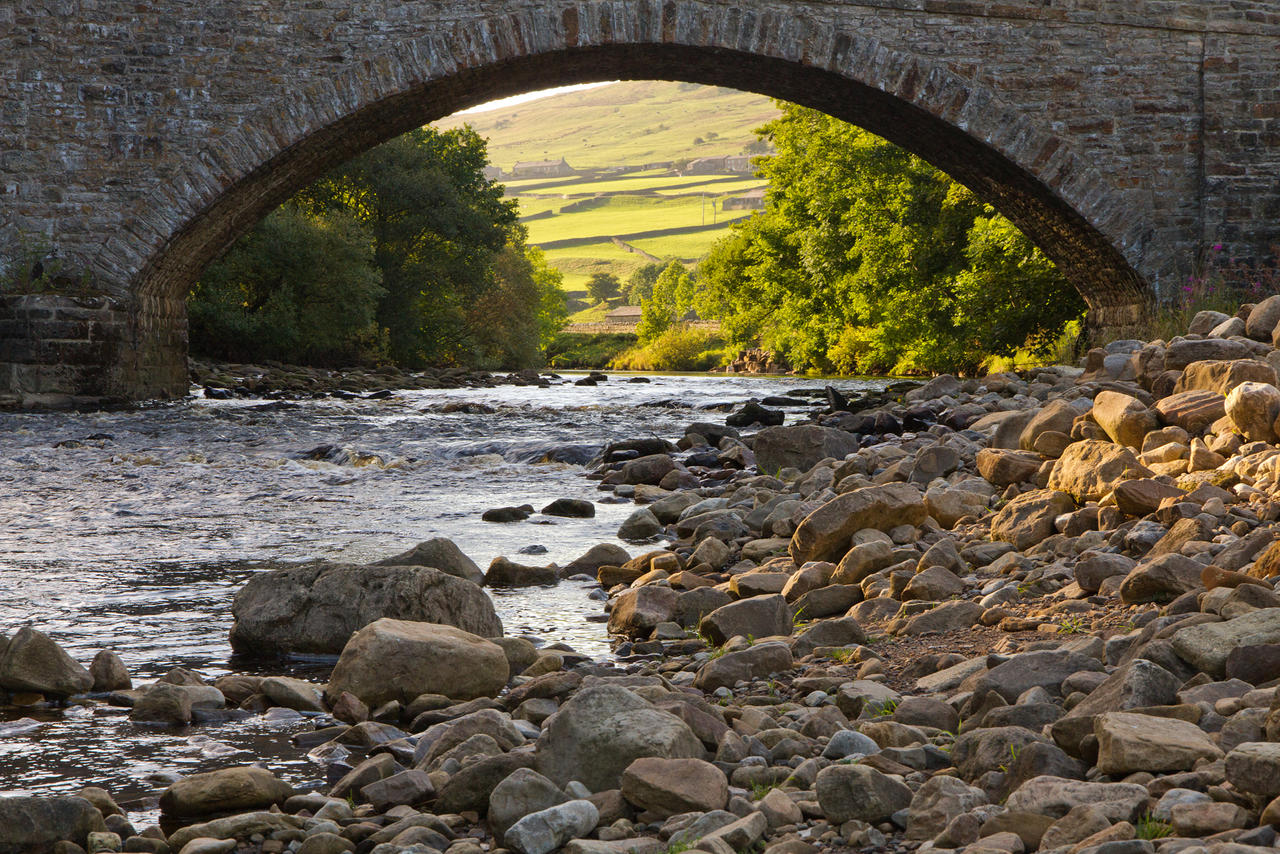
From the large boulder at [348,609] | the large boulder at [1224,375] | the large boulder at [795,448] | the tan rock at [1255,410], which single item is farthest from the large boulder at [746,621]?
the large boulder at [795,448]

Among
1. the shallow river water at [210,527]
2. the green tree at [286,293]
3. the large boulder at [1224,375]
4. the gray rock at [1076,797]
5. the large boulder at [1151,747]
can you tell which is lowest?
the shallow river water at [210,527]

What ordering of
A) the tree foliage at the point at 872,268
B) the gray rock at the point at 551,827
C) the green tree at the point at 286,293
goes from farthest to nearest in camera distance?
1. the green tree at the point at 286,293
2. the tree foliage at the point at 872,268
3. the gray rock at the point at 551,827

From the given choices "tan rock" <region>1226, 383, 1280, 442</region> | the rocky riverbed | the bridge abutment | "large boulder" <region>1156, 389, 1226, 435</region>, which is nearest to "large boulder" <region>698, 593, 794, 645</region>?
the rocky riverbed

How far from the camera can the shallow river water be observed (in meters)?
2.83

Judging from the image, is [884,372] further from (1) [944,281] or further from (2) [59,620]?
(2) [59,620]

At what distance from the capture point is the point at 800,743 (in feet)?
8.11

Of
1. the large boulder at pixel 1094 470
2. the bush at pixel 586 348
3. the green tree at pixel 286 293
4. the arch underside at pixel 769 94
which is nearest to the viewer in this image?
the large boulder at pixel 1094 470

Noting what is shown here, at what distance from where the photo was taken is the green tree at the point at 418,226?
1201 inches

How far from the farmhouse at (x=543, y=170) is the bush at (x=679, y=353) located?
347ft

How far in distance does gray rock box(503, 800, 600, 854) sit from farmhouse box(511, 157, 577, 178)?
15983cm

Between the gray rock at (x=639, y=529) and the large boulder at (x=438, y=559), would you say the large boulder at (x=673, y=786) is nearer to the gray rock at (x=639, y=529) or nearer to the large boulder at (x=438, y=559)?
the large boulder at (x=438, y=559)

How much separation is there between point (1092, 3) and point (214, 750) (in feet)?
44.8

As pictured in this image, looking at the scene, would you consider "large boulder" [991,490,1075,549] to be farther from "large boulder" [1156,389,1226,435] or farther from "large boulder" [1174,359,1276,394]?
"large boulder" [1174,359,1276,394]

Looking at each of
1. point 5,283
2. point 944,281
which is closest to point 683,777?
point 5,283
